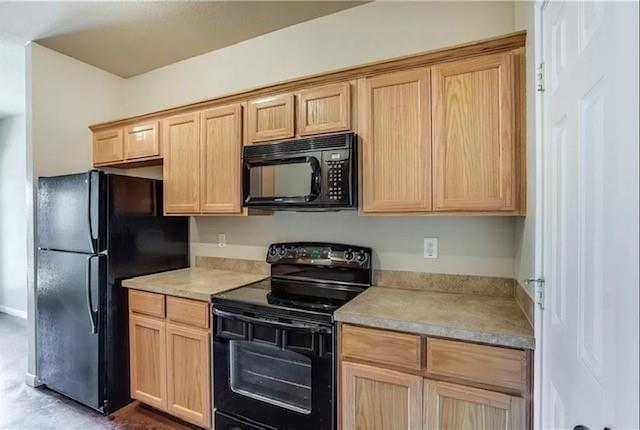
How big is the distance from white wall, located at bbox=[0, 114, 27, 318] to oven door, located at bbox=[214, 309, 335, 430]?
13.1 feet

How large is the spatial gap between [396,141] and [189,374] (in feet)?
6.03

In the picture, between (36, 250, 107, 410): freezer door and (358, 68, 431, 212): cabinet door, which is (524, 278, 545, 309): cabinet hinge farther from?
(36, 250, 107, 410): freezer door

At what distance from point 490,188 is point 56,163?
3.17 metres

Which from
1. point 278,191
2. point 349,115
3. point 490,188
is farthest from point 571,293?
point 278,191

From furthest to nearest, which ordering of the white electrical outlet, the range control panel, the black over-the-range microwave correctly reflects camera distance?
the range control panel, the white electrical outlet, the black over-the-range microwave

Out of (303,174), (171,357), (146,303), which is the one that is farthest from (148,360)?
(303,174)

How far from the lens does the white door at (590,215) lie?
0.59 metres

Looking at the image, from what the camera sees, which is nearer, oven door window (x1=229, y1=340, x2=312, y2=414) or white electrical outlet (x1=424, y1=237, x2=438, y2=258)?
oven door window (x1=229, y1=340, x2=312, y2=414)

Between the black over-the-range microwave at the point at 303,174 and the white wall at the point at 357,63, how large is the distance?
1.25 ft

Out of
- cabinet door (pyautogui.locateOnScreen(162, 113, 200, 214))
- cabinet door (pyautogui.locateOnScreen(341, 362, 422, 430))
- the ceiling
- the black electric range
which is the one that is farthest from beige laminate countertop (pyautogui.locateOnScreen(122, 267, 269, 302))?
the ceiling

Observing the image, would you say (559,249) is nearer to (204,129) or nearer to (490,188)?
(490,188)

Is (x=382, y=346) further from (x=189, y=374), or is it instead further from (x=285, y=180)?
(x=189, y=374)

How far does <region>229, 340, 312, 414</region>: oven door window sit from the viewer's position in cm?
175

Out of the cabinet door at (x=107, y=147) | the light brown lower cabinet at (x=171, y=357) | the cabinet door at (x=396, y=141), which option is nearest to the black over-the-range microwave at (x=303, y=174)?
the cabinet door at (x=396, y=141)
